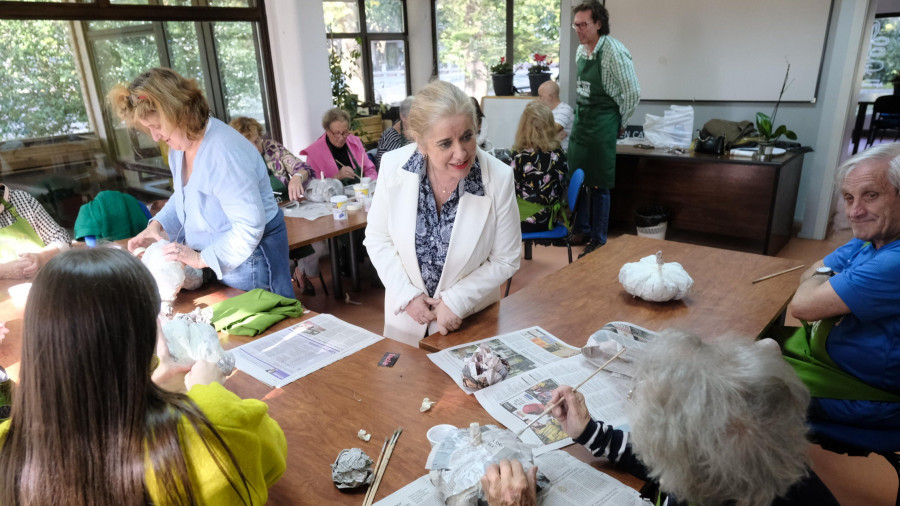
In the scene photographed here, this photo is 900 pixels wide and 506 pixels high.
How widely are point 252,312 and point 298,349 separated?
274mm

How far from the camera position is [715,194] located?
4.65 meters

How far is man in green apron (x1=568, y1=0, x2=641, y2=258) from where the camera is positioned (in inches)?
160

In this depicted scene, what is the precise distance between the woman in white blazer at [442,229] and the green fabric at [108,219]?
165 cm

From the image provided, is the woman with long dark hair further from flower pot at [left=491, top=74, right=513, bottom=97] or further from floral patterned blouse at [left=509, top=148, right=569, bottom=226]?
flower pot at [left=491, top=74, right=513, bottom=97]

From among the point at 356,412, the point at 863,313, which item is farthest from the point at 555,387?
the point at 863,313

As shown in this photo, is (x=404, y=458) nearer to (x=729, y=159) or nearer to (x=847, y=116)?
(x=729, y=159)

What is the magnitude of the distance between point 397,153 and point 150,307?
120 cm

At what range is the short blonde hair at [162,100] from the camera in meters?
1.91

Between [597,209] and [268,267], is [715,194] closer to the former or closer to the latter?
[597,209]

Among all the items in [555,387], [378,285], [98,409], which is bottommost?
[378,285]

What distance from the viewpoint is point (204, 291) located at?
7.20ft

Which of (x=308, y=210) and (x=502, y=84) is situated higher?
(x=502, y=84)

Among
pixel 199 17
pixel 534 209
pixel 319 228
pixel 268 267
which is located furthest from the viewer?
pixel 199 17

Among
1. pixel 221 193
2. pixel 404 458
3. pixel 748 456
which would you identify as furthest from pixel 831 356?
pixel 221 193
